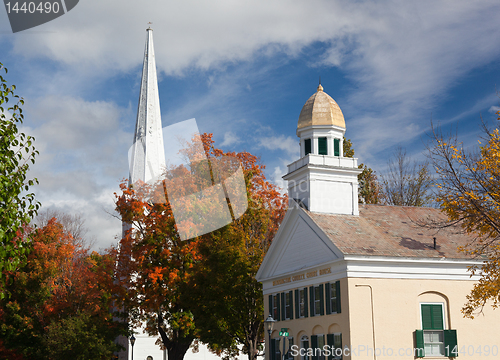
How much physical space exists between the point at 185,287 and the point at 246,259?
12.7 ft

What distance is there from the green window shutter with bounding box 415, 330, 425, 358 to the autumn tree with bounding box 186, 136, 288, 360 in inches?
401

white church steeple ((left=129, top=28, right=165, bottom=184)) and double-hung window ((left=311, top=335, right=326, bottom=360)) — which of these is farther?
white church steeple ((left=129, top=28, right=165, bottom=184))

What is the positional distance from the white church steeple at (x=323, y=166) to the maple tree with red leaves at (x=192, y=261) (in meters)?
4.37

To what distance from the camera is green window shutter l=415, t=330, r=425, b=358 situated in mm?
25031

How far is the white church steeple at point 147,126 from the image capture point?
57.1m

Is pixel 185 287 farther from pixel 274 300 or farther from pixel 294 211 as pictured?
pixel 294 211

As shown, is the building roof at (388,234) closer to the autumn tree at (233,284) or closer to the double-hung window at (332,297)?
the double-hung window at (332,297)

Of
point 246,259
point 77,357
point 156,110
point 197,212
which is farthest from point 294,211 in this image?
point 156,110

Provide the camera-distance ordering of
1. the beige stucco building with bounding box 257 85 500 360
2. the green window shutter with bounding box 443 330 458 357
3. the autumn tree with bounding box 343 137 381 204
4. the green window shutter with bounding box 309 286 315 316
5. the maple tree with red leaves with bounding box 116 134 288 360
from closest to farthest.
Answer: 1. the beige stucco building with bounding box 257 85 500 360
2. the green window shutter with bounding box 443 330 458 357
3. the green window shutter with bounding box 309 286 315 316
4. the maple tree with red leaves with bounding box 116 134 288 360
5. the autumn tree with bounding box 343 137 381 204

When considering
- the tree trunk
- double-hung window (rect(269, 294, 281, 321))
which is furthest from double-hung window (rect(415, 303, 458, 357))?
the tree trunk

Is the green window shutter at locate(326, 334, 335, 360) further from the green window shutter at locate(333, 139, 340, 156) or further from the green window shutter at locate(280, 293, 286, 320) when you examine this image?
the green window shutter at locate(333, 139, 340, 156)

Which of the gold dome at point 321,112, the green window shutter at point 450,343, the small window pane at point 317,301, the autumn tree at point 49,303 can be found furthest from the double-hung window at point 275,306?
the autumn tree at point 49,303

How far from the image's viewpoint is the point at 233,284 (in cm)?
3225

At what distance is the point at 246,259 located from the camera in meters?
32.9
